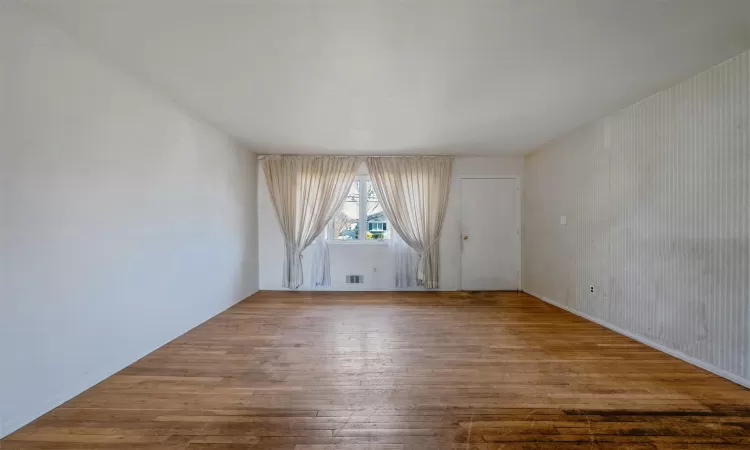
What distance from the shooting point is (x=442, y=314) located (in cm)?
399

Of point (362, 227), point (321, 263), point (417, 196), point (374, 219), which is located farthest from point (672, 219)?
point (321, 263)

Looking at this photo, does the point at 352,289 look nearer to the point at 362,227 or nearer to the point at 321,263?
the point at 321,263

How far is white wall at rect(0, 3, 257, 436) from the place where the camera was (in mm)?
1691

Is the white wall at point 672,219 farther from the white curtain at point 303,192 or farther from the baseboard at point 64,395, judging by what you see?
the baseboard at point 64,395

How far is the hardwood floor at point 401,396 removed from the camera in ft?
5.46

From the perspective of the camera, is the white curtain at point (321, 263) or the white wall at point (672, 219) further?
the white curtain at point (321, 263)

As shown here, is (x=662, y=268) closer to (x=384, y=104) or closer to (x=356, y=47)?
(x=384, y=104)

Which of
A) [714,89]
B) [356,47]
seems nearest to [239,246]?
[356,47]

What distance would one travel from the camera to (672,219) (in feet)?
8.82

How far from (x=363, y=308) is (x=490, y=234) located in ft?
8.51

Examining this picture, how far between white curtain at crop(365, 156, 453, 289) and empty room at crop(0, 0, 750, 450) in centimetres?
97

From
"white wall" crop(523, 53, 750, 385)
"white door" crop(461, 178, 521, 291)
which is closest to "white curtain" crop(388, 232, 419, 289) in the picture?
"white door" crop(461, 178, 521, 291)

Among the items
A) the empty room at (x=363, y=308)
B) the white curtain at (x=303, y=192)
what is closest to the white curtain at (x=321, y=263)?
the white curtain at (x=303, y=192)

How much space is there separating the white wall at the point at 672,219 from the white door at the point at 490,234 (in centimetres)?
121
